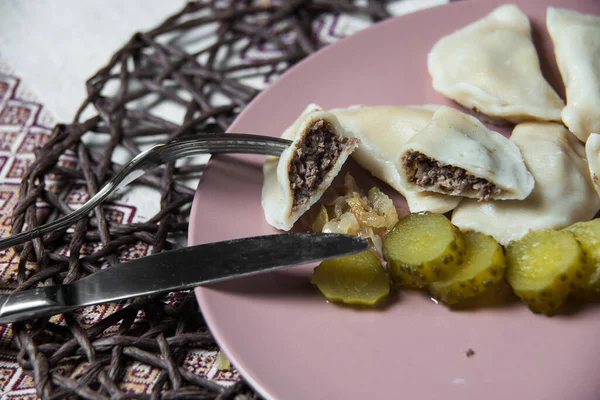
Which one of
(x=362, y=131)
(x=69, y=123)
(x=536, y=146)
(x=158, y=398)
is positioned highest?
(x=69, y=123)

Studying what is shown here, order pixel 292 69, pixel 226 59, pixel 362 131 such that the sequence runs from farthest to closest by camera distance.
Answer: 1. pixel 226 59
2. pixel 292 69
3. pixel 362 131

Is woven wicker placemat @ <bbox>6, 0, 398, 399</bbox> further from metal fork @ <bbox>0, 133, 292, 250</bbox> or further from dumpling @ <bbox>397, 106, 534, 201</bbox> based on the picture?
dumpling @ <bbox>397, 106, 534, 201</bbox>

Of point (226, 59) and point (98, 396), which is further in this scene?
point (226, 59)

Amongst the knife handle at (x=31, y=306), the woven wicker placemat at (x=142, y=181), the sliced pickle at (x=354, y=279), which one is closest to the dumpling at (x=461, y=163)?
the sliced pickle at (x=354, y=279)

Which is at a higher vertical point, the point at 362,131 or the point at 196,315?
the point at 362,131

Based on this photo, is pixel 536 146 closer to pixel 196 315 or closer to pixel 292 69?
pixel 292 69

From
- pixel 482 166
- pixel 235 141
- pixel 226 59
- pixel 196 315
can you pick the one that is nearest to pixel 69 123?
pixel 226 59

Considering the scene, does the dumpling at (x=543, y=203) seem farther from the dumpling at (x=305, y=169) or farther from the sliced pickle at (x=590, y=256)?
the dumpling at (x=305, y=169)
